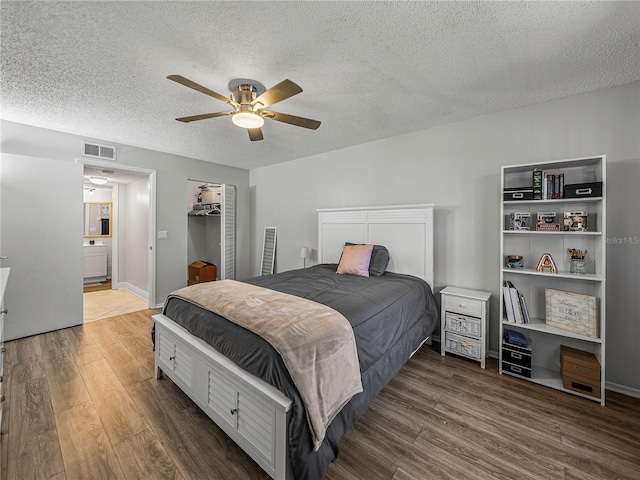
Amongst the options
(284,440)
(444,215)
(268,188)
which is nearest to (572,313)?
(444,215)

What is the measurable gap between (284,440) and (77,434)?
57.1 inches

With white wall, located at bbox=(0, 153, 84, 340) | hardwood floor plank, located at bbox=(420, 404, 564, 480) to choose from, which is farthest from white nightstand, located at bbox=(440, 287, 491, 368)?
white wall, located at bbox=(0, 153, 84, 340)

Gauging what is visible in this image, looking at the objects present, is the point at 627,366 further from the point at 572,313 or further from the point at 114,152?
the point at 114,152

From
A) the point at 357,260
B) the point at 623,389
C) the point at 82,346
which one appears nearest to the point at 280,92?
the point at 357,260

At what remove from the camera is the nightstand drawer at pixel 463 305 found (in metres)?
2.54

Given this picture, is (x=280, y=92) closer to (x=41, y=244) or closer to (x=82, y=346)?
(x=82, y=346)

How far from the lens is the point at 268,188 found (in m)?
5.13

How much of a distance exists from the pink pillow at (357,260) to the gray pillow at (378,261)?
72mm

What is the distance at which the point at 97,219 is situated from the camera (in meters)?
5.89

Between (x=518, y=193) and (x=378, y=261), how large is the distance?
150cm

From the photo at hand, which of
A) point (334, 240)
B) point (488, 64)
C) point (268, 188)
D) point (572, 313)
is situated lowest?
point (572, 313)

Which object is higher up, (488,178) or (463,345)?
(488,178)

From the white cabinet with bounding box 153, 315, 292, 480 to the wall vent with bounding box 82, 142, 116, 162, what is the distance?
113 inches

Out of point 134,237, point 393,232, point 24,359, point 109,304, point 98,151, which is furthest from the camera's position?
point 134,237
